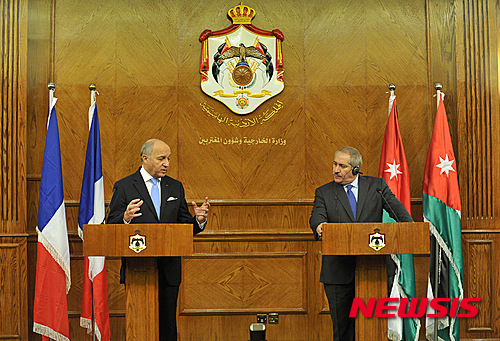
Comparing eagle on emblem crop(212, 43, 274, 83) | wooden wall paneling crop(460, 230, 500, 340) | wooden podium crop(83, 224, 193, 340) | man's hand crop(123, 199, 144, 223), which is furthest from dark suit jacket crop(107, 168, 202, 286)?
wooden wall paneling crop(460, 230, 500, 340)

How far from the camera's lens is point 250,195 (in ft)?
16.6

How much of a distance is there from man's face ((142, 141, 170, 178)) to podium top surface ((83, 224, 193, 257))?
0.74 metres

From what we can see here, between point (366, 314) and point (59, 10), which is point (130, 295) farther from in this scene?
point (59, 10)

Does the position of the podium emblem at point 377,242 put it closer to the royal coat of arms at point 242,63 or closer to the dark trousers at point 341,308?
the dark trousers at point 341,308

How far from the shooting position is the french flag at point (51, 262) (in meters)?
4.53

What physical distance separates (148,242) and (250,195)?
203 centimetres

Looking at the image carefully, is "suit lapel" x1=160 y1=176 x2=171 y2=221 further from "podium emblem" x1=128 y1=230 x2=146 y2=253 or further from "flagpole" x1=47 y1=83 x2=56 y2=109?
"flagpole" x1=47 y1=83 x2=56 y2=109

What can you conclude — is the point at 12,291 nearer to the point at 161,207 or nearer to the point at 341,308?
the point at 161,207

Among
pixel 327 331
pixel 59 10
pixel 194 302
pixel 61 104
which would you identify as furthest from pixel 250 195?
pixel 59 10

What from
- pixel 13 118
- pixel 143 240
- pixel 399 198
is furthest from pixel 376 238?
pixel 13 118

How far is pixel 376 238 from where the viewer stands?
3.20 m

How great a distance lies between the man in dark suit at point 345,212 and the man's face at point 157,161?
42.8 inches

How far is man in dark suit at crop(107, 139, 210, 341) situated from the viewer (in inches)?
145

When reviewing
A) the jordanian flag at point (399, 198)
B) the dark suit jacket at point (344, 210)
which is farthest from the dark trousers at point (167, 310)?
the jordanian flag at point (399, 198)
